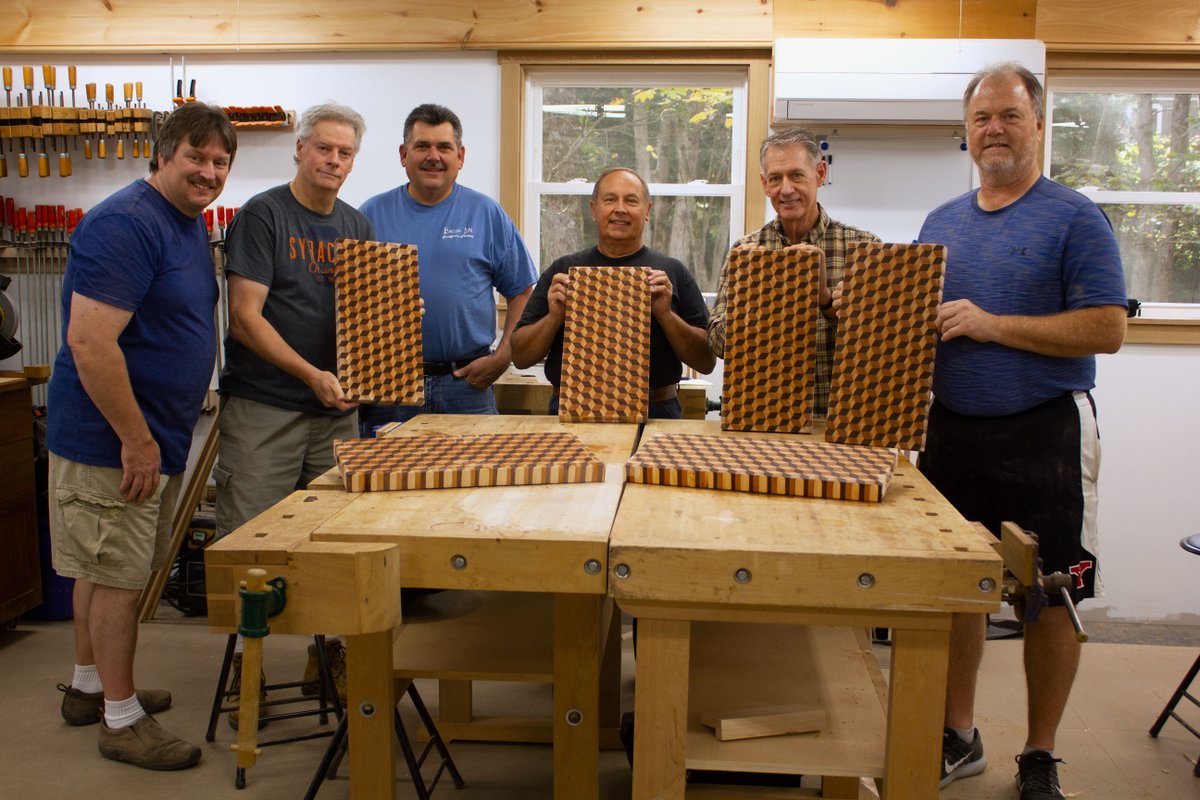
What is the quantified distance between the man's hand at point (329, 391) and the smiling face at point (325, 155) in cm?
62

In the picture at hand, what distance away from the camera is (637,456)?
2064 millimetres

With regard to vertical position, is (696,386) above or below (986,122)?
below

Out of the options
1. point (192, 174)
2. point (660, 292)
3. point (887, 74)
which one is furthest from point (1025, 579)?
point (887, 74)

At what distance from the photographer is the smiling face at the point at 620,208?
117 inches

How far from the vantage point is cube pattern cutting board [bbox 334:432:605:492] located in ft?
6.27

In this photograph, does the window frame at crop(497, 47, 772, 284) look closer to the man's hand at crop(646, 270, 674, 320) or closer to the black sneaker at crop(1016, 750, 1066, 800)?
the man's hand at crop(646, 270, 674, 320)

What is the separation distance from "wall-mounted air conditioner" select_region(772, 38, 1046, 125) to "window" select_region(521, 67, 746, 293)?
427 millimetres

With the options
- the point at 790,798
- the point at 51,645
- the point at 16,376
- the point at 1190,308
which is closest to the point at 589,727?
the point at 790,798

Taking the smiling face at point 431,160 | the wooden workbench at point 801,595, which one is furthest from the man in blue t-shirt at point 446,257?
the wooden workbench at point 801,595

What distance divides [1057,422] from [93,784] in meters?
2.87

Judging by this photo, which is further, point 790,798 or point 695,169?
point 695,169

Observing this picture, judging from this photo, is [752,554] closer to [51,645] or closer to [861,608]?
[861,608]

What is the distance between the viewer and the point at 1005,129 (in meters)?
2.47

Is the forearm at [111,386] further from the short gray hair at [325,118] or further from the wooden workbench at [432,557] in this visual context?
the wooden workbench at [432,557]
